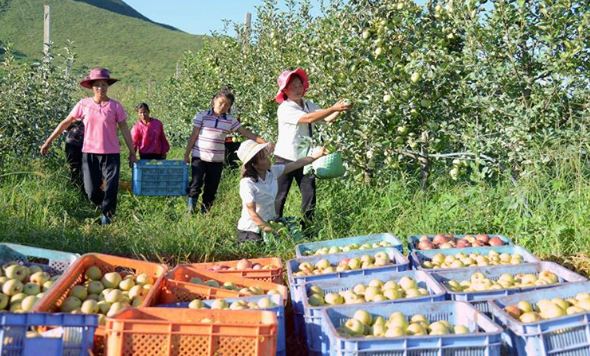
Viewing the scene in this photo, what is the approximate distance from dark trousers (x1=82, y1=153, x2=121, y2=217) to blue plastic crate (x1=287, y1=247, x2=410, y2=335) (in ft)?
9.43

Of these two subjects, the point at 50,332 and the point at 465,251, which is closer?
the point at 50,332

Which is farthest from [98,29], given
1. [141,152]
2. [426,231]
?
[426,231]

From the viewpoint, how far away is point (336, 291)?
324 centimetres

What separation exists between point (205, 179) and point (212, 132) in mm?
520

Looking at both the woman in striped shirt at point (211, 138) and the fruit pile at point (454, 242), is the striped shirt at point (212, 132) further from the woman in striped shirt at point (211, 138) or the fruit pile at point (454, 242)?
the fruit pile at point (454, 242)

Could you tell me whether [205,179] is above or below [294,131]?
below

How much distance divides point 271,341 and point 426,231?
109 inches

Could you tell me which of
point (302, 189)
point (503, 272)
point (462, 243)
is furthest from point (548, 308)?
point (302, 189)

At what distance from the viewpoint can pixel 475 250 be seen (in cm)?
380

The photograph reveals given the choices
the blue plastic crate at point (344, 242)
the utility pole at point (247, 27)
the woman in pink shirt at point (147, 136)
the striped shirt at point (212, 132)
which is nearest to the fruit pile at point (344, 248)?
the blue plastic crate at point (344, 242)

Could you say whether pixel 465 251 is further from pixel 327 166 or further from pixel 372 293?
pixel 327 166

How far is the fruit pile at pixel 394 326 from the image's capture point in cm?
256

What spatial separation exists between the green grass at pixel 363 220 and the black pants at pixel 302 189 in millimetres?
167

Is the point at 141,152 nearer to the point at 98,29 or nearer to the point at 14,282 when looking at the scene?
the point at 14,282
